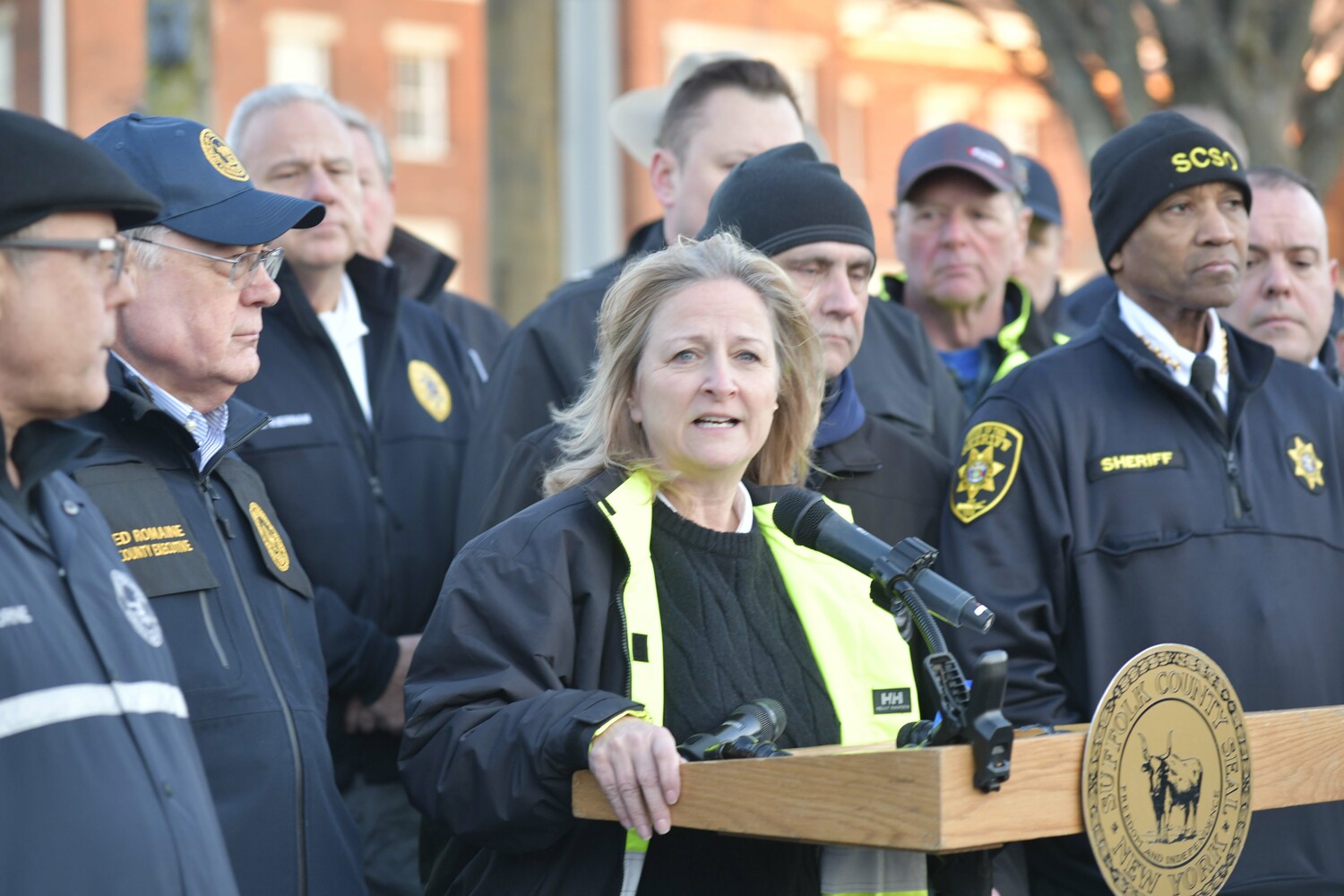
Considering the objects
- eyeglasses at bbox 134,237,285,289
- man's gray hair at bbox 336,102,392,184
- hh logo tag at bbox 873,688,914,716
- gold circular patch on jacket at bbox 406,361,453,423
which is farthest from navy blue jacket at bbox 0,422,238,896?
man's gray hair at bbox 336,102,392,184

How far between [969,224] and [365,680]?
2.69 meters

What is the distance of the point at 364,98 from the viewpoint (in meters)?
25.2

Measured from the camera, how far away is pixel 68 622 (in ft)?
8.18

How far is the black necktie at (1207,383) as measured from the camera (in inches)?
168

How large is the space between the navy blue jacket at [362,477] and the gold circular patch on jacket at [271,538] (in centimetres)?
47

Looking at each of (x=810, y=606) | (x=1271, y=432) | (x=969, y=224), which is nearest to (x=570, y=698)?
(x=810, y=606)

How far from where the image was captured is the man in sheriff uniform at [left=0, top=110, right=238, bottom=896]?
2379 millimetres

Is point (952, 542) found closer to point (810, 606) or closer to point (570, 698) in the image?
point (810, 606)

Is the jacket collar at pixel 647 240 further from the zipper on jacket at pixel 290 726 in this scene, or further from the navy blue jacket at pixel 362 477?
the zipper on jacket at pixel 290 726

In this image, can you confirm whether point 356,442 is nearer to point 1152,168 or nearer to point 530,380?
point 530,380

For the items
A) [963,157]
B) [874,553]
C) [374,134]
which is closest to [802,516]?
[874,553]

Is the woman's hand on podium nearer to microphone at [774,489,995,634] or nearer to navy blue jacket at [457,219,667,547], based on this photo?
microphone at [774,489,995,634]

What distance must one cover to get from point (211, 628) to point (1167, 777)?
1.83 metres

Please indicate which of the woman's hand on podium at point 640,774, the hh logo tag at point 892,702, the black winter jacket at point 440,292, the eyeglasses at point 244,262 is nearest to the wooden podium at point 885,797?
the woman's hand on podium at point 640,774
